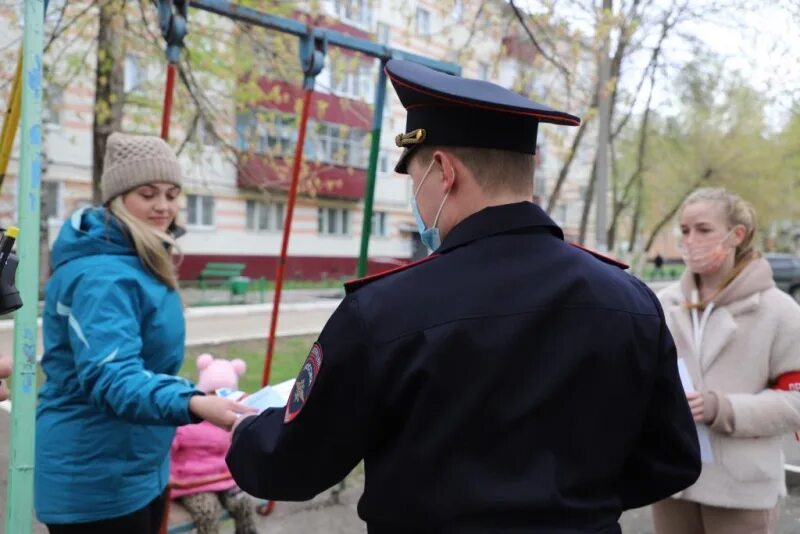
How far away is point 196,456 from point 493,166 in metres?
2.55

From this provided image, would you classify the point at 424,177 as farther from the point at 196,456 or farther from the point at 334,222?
the point at 334,222

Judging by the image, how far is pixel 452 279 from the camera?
1.25 metres

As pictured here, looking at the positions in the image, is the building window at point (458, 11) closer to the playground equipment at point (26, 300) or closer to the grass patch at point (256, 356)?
the grass patch at point (256, 356)

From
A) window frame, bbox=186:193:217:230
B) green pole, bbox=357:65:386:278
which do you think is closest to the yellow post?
green pole, bbox=357:65:386:278

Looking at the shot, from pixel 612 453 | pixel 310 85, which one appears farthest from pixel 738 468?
Answer: pixel 310 85

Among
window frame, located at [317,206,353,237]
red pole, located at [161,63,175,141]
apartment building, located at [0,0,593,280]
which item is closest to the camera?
red pole, located at [161,63,175,141]

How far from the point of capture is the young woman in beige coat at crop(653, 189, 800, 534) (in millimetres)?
2404

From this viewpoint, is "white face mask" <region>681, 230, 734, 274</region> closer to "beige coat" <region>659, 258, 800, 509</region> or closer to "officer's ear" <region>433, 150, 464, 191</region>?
"beige coat" <region>659, 258, 800, 509</region>

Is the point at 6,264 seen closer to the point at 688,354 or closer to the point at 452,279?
the point at 452,279

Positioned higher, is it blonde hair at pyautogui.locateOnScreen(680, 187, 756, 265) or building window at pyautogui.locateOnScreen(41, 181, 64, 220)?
blonde hair at pyautogui.locateOnScreen(680, 187, 756, 265)

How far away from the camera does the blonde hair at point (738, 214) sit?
261 cm

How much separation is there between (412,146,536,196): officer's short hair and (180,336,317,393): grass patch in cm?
662

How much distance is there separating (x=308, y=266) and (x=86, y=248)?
23.1 metres

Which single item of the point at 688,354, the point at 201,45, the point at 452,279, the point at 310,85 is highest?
the point at 201,45
